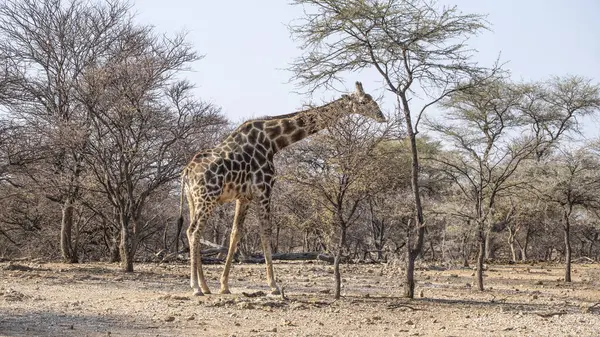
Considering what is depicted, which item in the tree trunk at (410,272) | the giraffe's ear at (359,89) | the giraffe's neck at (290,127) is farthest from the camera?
the giraffe's neck at (290,127)

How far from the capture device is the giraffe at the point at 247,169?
473 inches

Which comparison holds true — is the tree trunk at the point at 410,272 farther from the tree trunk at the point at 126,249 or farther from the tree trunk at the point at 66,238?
the tree trunk at the point at 66,238

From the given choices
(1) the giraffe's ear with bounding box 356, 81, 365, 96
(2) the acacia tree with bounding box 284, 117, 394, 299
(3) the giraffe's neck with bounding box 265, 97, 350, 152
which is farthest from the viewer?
(3) the giraffe's neck with bounding box 265, 97, 350, 152

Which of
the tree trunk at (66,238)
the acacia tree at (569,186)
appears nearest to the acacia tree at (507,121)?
the acacia tree at (569,186)

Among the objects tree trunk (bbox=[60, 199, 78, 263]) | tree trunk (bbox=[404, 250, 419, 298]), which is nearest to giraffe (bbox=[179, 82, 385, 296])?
tree trunk (bbox=[404, 250, 419, 298])

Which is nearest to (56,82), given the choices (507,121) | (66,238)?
(66,238)

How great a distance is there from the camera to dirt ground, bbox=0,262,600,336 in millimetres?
9070

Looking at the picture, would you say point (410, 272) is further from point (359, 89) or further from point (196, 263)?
point (196, 263)

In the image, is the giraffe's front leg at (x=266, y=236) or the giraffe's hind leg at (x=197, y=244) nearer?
the giraffe's hind leg at (x=197, y=244)

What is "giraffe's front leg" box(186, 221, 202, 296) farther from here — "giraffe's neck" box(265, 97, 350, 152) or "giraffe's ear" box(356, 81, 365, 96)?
"giraffe's ear" box(356, 81, 365, 96)

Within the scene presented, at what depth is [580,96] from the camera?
2539cm

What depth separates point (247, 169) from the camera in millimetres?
12461

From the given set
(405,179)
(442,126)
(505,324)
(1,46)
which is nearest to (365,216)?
(405,179)

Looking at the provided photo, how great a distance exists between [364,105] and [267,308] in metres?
3.68
